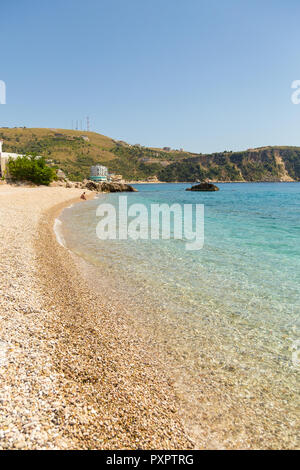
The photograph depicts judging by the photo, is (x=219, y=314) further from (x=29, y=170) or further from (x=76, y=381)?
(x=29, y=170)

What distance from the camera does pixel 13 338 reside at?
4020 millimetres

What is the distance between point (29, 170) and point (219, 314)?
5497 cm

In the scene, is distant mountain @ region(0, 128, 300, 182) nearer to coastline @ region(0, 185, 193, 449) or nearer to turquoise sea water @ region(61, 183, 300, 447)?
turquoise sea water @ region(61, 183, 300, 447)

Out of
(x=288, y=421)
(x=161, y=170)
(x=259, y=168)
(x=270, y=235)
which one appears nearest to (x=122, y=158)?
(x=161, y=170)

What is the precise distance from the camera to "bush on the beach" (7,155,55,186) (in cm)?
5077

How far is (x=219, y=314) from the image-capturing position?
5.86 meters

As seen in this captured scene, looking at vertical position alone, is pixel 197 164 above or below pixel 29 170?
above

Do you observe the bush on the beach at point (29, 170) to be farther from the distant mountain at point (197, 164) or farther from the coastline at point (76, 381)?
the distant mountain at point (197, 164)

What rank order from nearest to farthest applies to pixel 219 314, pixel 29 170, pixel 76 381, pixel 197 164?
pixel 76 381, pixel 219 314, pixel 29 170, pixel 197 164

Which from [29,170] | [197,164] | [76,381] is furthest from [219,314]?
[197,164]

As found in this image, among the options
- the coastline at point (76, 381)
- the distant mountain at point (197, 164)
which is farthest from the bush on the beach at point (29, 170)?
the distant mountain at point (197, 164)

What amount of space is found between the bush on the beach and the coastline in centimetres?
5227

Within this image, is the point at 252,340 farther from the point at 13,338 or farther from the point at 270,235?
the point at 270,235

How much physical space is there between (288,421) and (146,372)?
2008 millimetres
